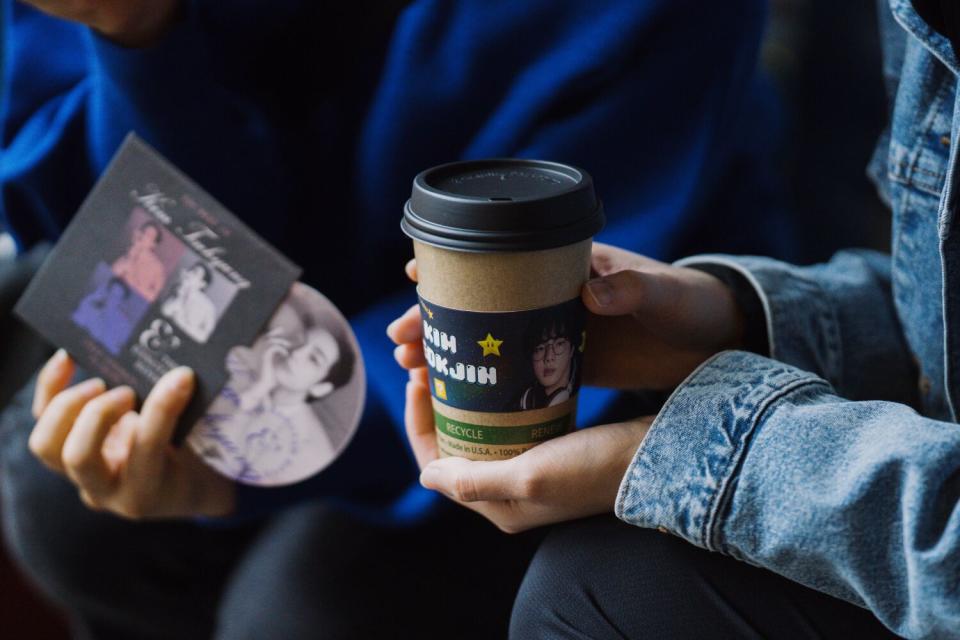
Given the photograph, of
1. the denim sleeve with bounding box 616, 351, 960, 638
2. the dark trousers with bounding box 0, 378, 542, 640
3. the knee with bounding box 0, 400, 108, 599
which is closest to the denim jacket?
the denim sleeve with bounding box 616, 351, 960, 638

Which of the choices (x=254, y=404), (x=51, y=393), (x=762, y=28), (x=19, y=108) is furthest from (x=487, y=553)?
(x=19, y=108)

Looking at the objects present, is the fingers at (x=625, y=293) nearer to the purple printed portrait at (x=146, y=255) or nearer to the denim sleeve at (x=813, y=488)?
the denim sleeve at (x=813, y=488)

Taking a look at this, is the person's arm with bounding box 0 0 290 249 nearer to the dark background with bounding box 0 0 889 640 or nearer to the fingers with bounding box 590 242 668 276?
the dark background with bounding box 0 0 889 640

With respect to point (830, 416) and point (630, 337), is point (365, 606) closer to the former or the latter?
point (630, 337)

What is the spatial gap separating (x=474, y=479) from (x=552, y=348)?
11 centimetres

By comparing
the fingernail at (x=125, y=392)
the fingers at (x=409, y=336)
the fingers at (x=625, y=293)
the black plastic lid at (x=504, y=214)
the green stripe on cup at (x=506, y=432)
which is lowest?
the fingernail at (x=125, y=392)

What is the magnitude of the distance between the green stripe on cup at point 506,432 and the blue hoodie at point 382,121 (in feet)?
0.62

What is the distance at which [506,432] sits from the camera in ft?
2.21

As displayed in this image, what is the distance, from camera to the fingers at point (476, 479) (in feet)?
2.15

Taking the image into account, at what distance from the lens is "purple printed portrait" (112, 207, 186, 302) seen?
85cm

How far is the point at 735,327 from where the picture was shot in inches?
30.8

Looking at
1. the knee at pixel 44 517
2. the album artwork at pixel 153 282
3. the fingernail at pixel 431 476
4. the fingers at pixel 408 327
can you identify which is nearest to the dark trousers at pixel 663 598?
the fingernail at pixel 431 476

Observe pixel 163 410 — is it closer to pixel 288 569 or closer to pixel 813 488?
pixel 288 569

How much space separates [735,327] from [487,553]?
470 millimetres
